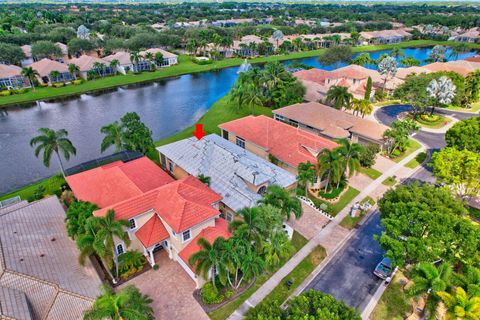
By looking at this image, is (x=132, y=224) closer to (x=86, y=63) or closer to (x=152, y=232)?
(x=152, y=232)

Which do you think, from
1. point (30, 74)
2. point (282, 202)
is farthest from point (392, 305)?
point (30, 74)

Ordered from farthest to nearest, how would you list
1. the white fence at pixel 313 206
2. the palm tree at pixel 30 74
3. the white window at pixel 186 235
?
1. the palm tree at pixel 30 74
2. the white fence at pixel 313 206
3. the white window at pixel 186 235

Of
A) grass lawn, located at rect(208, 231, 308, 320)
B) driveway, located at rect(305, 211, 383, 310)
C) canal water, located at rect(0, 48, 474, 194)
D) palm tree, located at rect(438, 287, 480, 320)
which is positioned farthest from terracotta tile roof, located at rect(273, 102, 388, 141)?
palm tree, located at rect(438, 287, 480, 320)

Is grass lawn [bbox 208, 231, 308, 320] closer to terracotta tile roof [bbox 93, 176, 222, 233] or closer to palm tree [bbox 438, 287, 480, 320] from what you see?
terracotta tile roof [bbox 93, 176, 222, 233]

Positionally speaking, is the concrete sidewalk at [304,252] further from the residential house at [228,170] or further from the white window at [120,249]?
the white window at [120,249]

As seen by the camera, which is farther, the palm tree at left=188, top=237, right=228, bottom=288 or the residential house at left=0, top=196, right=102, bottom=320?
the palm tree at left=188, top=237, right=228, bottom=288

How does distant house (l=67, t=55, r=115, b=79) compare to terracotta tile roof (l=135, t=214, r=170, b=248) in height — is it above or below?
above

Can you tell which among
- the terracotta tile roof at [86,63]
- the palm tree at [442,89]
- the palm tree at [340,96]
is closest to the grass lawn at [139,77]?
the terracotta tile roof at [86,63]

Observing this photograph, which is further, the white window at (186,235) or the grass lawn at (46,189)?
the grass lawn at (46,189)
